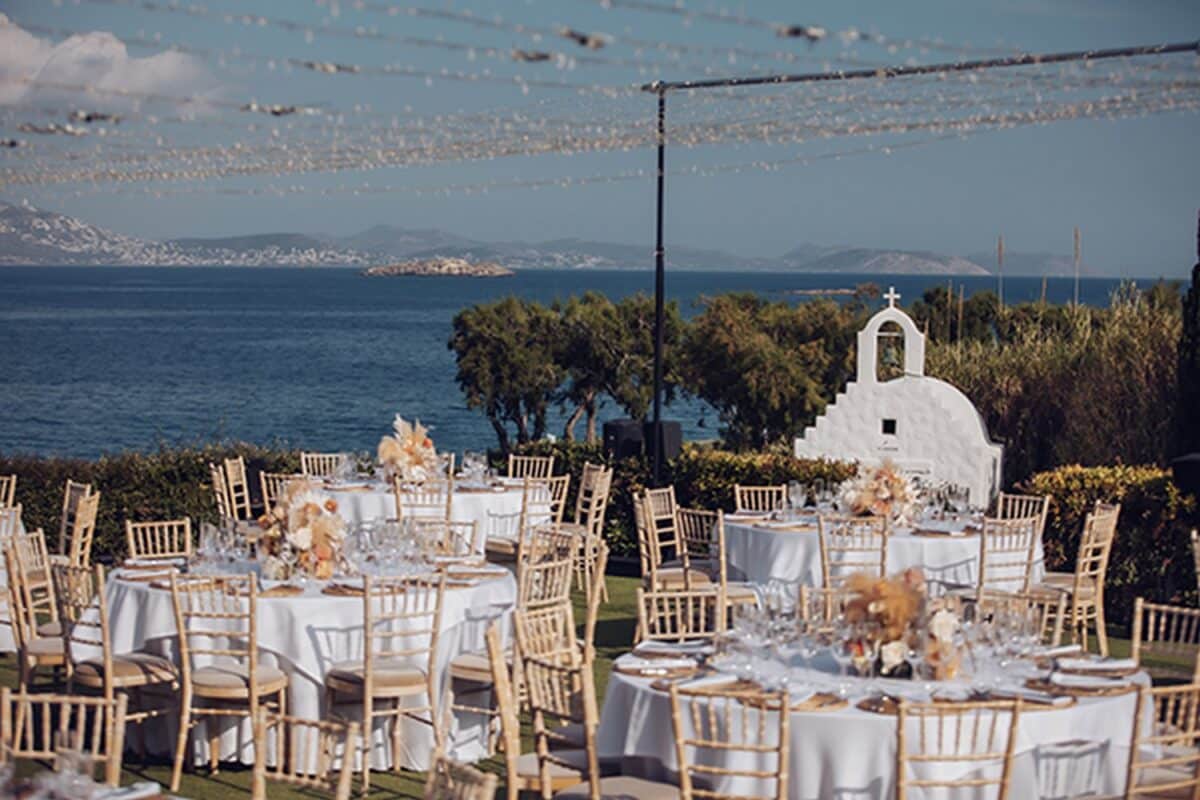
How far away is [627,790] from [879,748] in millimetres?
925

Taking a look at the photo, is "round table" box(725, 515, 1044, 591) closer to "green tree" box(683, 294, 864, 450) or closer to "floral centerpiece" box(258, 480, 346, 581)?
"floral centerpiece" box(258, 480, 346, 581)

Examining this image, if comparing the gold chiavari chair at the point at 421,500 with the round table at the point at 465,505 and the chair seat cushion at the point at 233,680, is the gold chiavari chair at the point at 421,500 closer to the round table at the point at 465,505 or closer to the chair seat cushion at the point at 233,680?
the round table at the point at 465,505

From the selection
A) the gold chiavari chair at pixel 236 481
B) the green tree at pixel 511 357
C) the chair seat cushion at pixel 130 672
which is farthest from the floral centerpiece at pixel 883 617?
the green tree at pixel 511 357

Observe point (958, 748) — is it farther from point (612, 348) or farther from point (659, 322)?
point (612, 348)

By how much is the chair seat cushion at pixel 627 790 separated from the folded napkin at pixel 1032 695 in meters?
1.20

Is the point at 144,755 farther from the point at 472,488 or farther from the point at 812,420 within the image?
the point at 812,420

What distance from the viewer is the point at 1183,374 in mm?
13250

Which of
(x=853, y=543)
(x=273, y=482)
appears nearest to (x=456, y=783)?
(x=853, y=543)

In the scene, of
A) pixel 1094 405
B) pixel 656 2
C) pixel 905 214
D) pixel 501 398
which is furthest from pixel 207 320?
pixel 656 2

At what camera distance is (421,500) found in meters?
12.7

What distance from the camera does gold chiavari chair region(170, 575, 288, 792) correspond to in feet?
24.6

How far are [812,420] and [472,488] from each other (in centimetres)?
1837

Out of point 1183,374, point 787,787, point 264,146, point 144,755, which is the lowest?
point 144,755

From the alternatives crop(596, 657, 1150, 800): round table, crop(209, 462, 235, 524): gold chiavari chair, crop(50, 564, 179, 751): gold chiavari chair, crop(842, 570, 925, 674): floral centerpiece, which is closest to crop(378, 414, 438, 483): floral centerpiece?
crop(209, 462, 235, 524): gold chiavari chair
